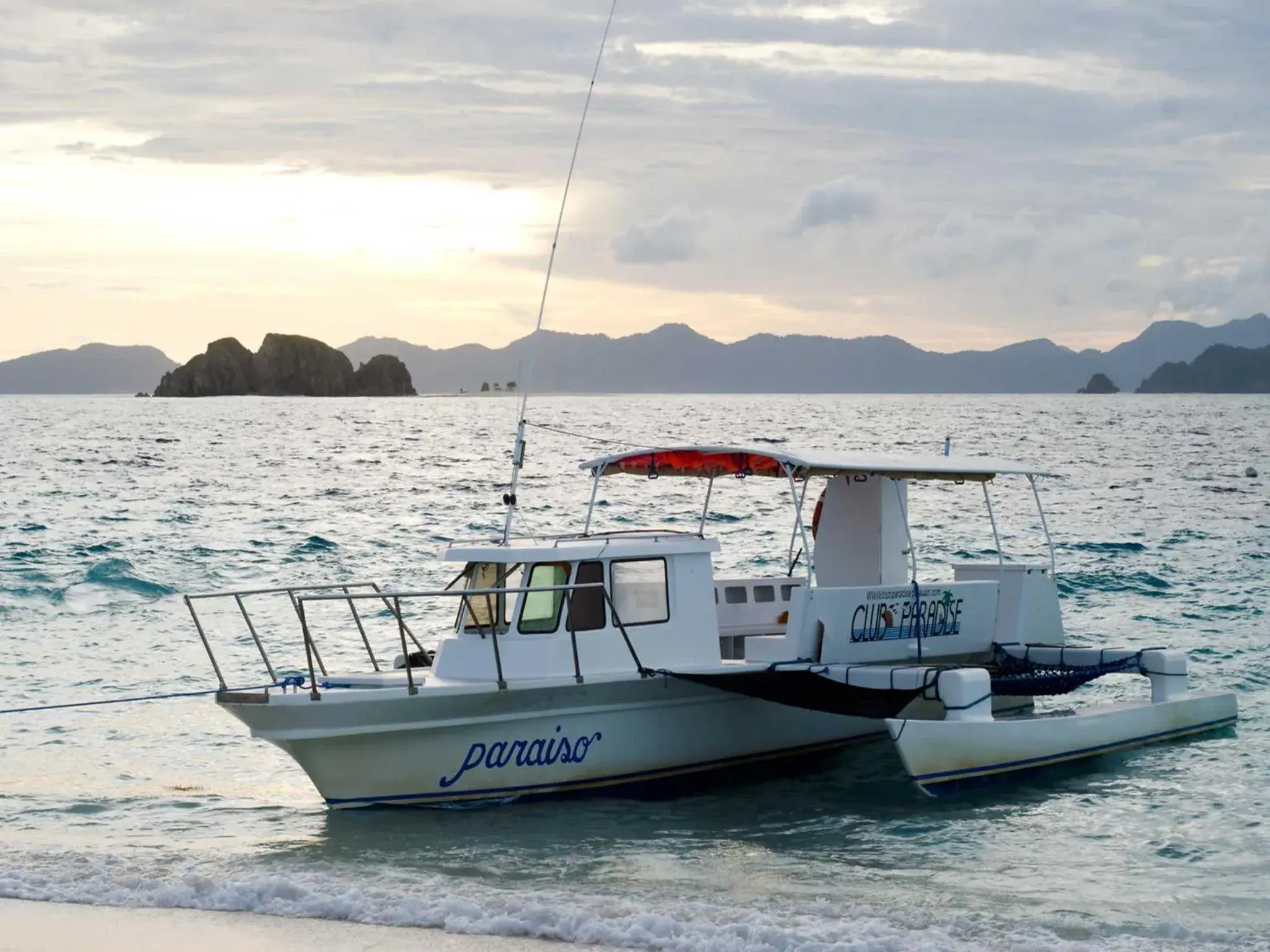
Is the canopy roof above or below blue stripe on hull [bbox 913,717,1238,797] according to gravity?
above

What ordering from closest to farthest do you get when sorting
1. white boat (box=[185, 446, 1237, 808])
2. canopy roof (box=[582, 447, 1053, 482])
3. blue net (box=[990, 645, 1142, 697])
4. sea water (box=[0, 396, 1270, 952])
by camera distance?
1. sea water (box=[0, 396, 1270, 952])
2. white boat (box=[185, 446, 1237, 808])
3. canopy roof (box=[582, 447, 1053, 482])
4. blue net (box=[990, 645, 1142, 697])

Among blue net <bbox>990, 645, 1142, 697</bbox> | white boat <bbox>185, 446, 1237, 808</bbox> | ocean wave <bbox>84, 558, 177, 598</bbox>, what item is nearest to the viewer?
white boat <bbox>185, 446, 1237, 808</bbox>

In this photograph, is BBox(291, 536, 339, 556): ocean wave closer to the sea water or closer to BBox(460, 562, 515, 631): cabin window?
the sea water

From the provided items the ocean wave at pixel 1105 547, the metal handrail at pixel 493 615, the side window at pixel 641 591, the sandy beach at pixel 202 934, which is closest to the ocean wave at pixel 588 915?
the sandy beach at pixel 202 934

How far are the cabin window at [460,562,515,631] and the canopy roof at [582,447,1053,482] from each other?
2.44 m

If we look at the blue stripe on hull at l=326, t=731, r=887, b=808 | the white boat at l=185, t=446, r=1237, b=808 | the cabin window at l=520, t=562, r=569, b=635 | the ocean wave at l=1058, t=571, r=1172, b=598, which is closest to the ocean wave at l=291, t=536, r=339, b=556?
the ocean wave at l=1058, t=571, r=1172, b=598

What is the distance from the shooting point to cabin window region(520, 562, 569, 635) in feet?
46.8

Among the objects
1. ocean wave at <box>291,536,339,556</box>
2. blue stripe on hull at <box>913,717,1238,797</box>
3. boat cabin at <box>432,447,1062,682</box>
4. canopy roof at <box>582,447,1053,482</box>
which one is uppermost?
canopy roof at <box>582,447,1053,482</box>

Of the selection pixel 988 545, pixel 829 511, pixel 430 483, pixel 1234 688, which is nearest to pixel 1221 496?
pixel 988 545

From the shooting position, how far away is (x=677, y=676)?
567 inches

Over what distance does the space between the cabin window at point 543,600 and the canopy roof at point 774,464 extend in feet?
7.29

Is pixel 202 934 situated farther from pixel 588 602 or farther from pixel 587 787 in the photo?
pixel 588 602

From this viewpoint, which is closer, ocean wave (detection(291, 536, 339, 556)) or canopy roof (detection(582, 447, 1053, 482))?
canopy roof (detection(582, 447, 1053, 482))

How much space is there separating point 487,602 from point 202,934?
14.4 ft
